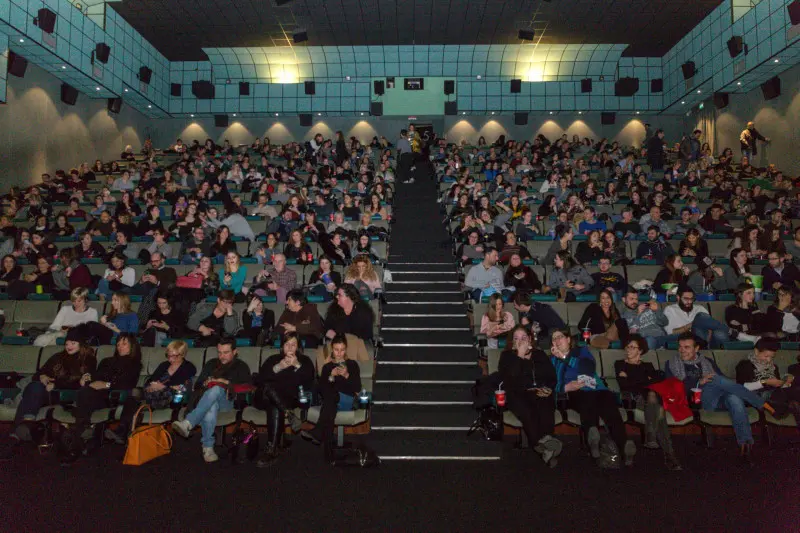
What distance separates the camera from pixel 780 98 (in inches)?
707

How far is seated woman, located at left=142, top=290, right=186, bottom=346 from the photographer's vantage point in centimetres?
830

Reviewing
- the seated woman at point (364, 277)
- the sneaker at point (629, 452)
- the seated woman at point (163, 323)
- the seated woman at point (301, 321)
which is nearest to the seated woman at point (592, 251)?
the seated woman at point (364, 277)

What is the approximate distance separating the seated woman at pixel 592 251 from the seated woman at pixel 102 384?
6214mm

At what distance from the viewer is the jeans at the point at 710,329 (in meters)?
8.43

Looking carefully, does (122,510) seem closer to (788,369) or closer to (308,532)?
(308,532)

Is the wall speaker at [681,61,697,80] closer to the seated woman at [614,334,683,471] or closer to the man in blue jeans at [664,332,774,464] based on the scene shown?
the man in blue jeans at [664,332,774,464]

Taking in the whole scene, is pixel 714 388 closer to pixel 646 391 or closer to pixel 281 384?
pixel 646 391

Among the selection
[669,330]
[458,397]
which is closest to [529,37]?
[669,330]

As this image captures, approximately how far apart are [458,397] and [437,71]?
18898 millimetres

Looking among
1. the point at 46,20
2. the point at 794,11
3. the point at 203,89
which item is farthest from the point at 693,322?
the point at 203,89

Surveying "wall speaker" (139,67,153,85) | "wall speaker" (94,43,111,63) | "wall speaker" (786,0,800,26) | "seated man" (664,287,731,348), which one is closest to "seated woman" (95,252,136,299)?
"seated man" (664,287,731,348)

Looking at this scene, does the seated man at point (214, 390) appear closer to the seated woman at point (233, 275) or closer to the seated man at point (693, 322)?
the seated woman at point (233, 275)

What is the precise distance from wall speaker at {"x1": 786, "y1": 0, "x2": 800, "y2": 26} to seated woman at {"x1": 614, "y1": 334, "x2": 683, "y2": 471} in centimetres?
1097

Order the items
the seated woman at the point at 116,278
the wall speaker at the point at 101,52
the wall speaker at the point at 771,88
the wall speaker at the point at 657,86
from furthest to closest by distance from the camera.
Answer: the wall speaker at the point at 657,86
the wall speaker at the point at 101,52
the wall speaker at the point at 771,88
the seated woman at the point at 116,278
